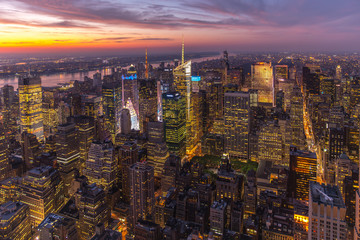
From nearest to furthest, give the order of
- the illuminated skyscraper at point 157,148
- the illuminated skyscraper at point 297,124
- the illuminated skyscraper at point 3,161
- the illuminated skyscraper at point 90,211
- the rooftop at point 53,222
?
the rooftop at point 53,222, the illuminated skyscraper at point 90,211, the illuminated skyscraper at point 3,161, the illuminated skyscraper at point 157,148, the illuminated skyscraper at point 297,124

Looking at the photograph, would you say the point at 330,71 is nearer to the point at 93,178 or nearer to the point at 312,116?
the point at 312,116

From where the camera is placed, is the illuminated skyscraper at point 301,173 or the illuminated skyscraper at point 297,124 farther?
the illuminated skyscraper at point 297,124

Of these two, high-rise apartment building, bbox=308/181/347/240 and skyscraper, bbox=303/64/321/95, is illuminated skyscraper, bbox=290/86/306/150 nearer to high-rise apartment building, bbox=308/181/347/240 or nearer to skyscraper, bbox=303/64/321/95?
skyscraper, bbox=303/64/321/95

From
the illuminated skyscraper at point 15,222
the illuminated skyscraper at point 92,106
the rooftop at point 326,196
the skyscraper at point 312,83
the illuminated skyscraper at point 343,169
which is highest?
the skyscraper at point 312,83

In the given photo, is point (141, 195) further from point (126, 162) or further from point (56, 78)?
point (56, 78)

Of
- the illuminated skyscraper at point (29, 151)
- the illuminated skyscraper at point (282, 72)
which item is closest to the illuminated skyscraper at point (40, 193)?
the illuminated skyscraper at point (29, 151)

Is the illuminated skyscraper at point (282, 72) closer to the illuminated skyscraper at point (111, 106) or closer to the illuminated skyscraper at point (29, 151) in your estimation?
the illuminated skyscraper at point (111, 106)

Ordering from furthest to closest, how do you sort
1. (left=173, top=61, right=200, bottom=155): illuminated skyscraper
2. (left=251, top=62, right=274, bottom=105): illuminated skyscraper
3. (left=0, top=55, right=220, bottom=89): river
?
1. (left=251, top=62, right=274, bottom=105): illuminated skyscraper
2. (left=0, top=55, right=220, bottom=89): river
3. (left=173, top=61, right=200, bottom=155): illuminated skyscraper

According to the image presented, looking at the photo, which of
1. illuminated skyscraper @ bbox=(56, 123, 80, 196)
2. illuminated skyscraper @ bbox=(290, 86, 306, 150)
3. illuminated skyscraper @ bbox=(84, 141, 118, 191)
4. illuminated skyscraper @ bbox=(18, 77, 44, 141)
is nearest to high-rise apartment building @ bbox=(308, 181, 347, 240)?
illuminated skyscraper @ bbox=(84, 141, 118, 191)
